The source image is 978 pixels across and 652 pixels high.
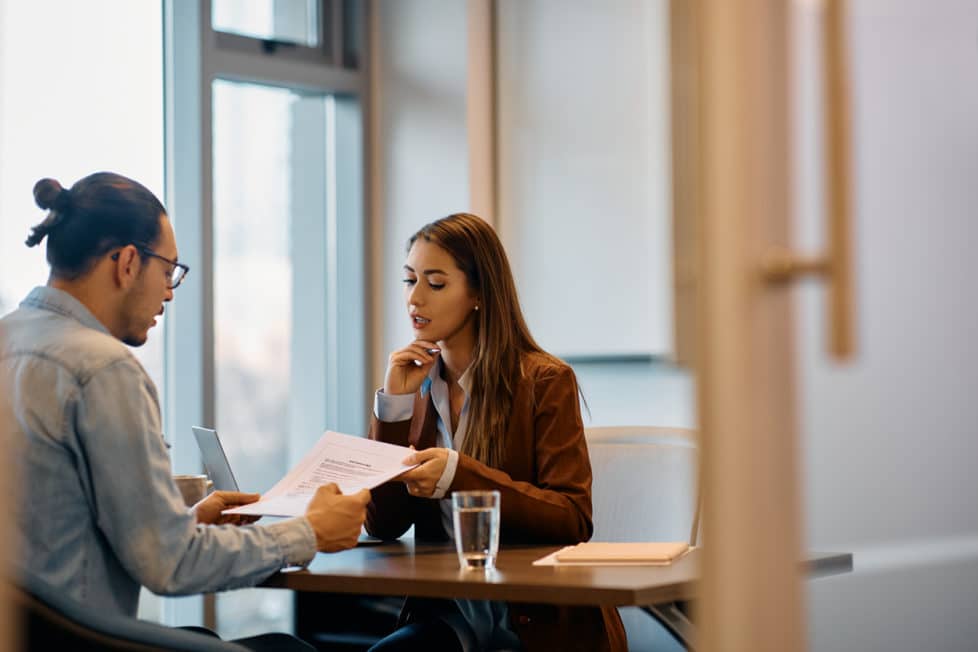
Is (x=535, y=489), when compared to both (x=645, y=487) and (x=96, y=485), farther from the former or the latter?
(x=96, y=485)

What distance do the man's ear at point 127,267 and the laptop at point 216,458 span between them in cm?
33

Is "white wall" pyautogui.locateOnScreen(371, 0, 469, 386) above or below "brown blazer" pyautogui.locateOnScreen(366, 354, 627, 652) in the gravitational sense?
above

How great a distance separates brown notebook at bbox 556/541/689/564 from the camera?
6.23 feet

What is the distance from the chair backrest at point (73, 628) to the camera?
1.56m

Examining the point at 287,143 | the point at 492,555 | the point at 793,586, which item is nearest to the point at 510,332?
the point at 492,555

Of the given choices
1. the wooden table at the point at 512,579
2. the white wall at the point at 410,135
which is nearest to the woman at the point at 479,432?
the wooden table at the point at 512,579

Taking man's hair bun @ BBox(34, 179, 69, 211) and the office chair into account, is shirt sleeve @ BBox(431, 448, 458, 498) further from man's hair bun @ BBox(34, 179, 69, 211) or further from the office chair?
man's hair bun @ BBox(34, 179, 69, 211)

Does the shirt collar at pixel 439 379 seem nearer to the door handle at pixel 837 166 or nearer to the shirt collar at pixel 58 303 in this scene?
the shirt collar at pixel 58 303

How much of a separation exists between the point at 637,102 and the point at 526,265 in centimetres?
64

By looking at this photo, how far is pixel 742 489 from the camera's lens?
3.84 feet

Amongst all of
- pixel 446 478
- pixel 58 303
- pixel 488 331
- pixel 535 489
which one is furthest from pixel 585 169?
pixel 58 303

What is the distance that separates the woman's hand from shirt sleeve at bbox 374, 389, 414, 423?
0.06ft

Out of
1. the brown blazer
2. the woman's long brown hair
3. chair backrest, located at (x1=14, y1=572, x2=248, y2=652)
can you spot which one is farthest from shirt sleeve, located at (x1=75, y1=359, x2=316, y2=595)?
the woman's long brown hair

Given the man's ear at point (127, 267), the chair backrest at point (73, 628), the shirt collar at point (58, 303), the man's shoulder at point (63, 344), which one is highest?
the man's ear at point (127, 267)
